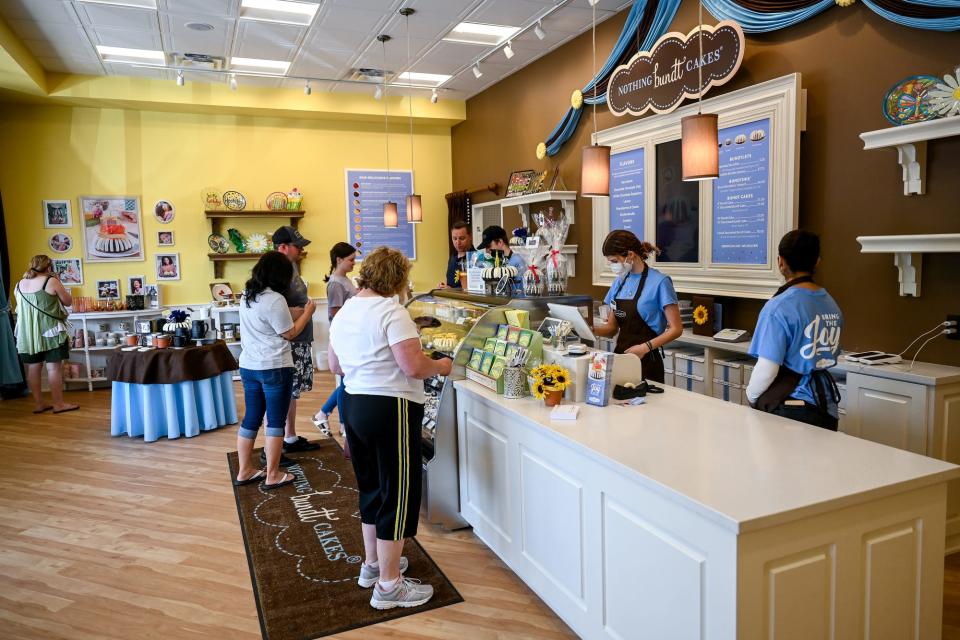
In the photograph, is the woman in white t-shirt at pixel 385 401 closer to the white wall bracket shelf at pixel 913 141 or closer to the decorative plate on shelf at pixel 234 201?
the white wall bracket shelf at pixel 913 141

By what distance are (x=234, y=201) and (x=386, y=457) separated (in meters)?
6.31

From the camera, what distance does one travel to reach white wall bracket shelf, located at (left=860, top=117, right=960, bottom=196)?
299 cm

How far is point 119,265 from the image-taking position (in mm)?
7758

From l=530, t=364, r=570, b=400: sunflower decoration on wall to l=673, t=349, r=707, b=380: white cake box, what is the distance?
198 cm

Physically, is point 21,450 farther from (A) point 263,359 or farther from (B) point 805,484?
(B) point 805,484

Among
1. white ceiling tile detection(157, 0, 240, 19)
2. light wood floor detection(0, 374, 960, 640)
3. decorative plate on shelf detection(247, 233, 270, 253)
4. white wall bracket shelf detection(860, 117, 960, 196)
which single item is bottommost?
light wood floor detection(0, 374, 960, 640)

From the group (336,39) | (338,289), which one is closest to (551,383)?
(338,289)

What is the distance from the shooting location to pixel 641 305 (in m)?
3.69

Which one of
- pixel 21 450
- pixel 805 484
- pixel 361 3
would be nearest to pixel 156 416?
pixel 21 450

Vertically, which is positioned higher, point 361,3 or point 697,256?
point 361,3

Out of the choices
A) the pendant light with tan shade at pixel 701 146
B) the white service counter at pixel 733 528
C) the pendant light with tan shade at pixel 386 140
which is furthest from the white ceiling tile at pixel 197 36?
the white service counter at pixel 733 528

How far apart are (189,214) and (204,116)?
1208mm

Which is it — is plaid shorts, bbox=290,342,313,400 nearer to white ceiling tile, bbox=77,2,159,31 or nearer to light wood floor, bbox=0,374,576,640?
light wood floor, bbox=0,374,576,640

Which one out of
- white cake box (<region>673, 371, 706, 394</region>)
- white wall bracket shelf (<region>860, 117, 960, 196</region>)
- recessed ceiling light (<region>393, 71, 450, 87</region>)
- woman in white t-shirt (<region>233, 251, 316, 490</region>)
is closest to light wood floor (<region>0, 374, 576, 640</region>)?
woman in white t-shirt (<region>233, 251, 316, 490</region>)
